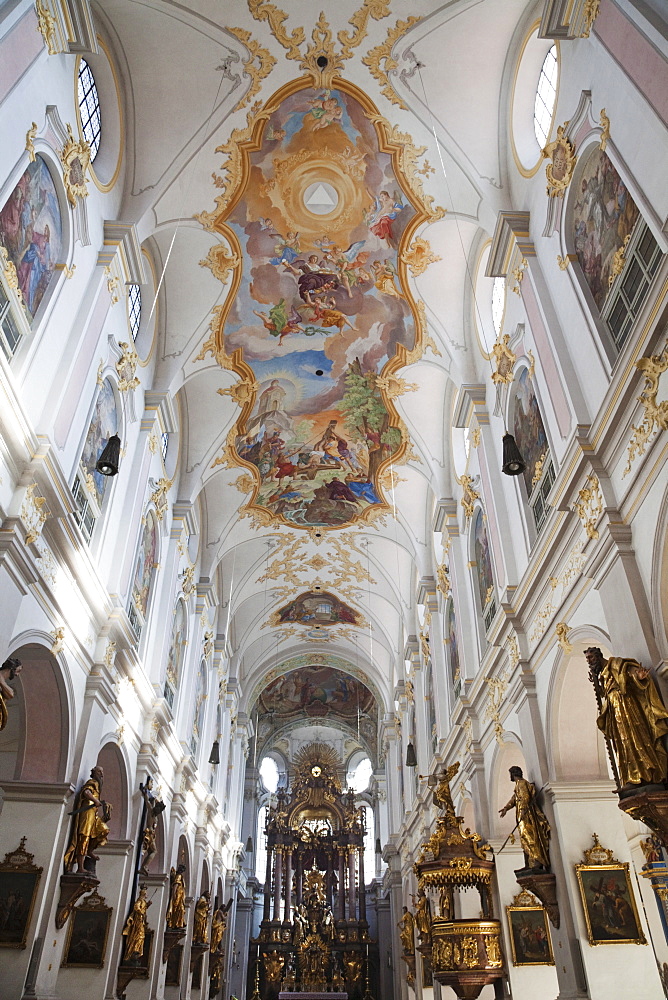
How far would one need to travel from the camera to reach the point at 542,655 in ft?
34.4

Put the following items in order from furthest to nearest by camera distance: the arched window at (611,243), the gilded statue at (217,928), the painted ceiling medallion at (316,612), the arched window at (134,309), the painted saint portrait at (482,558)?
the painted ceiling medallion at (316,612)
the gilded statue at (217,928)
the painted saint portrait at (482,558)
the arched window at (134,309)
the arched window at (611,243)

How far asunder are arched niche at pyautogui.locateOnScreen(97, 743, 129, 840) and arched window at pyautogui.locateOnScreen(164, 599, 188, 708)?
10.3 ft

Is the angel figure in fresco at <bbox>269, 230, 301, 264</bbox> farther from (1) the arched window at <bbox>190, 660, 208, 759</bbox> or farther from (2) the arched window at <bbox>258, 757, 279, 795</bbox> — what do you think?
(2) the arched window at <bbox>258, 757, 279, 795</bbox>

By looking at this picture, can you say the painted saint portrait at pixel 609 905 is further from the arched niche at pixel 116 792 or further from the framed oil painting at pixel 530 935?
the arched niche at pixel 116 792

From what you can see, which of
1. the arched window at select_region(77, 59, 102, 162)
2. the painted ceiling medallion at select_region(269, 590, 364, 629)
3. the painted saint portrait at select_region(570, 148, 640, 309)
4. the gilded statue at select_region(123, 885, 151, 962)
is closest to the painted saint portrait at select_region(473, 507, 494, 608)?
the painted saint portrait at select_region(570, 148, 640, 309)

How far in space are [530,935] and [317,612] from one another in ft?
56.5

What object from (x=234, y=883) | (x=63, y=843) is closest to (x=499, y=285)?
(x=63, y=843)

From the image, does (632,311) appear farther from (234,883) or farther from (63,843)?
(234,883)

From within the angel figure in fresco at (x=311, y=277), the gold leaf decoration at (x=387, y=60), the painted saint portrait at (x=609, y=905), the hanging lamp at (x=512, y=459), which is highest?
the angel figure in fresco at (x=311, y=277)

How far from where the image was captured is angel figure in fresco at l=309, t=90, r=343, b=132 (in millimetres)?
13016

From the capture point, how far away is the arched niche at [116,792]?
1299 centimetres

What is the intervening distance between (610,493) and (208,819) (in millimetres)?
16724

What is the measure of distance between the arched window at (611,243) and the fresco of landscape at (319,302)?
5.14 metres

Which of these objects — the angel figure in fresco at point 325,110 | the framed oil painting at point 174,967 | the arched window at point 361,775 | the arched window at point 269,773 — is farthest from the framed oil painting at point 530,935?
the arched window at point 269,773
